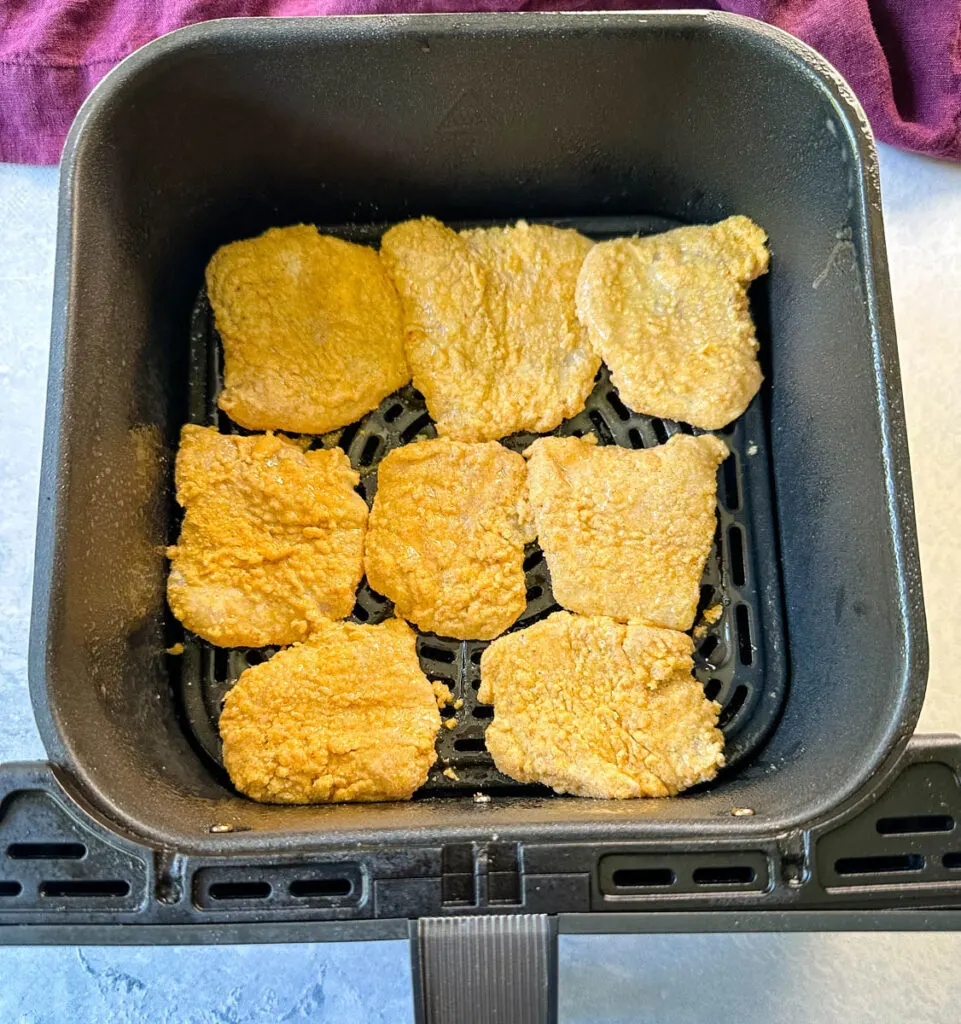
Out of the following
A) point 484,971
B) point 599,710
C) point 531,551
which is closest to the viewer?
point 484,971

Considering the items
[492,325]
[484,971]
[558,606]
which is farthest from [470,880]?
[492,325]

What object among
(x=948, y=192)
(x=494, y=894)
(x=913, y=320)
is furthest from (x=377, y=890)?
(x=948, y=192)

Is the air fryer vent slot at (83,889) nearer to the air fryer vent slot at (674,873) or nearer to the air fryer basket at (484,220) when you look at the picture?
the air fryer basket at (484,220)

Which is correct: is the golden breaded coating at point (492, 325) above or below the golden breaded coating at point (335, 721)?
above

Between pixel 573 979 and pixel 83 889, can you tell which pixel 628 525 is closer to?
pixel 573 979

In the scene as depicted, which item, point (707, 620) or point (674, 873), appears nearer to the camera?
point (674, 873)

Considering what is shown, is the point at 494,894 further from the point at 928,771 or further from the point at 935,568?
the point at 935,568

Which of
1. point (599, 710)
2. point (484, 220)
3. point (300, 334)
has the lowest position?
point (599, 710)

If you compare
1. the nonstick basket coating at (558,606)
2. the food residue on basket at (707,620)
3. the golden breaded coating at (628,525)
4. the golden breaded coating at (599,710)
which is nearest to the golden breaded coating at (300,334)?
the nonstick basket coating at (558,606)
